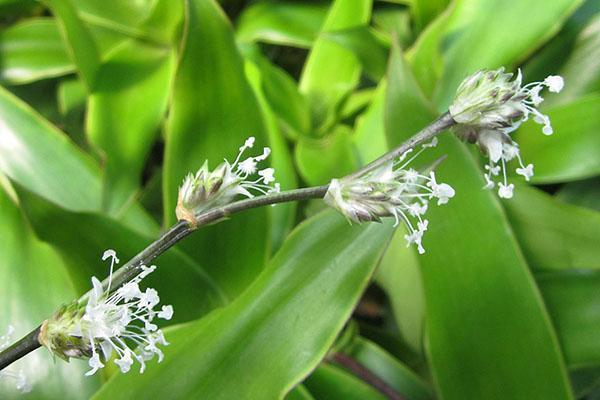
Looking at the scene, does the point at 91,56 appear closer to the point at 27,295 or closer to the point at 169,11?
the point at 169,11

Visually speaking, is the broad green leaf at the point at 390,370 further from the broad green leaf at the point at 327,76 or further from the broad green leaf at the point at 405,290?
the broad green leaf at the point at 327,76

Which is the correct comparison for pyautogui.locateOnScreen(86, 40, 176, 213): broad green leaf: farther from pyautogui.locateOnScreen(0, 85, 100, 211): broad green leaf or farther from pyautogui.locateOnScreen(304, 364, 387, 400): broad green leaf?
pyautogui.locateOnScreen(304, 364, 387, 400): broad green leaf

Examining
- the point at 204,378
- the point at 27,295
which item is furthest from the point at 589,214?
the point at 27,295

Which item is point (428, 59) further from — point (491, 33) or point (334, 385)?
point (334, 385)

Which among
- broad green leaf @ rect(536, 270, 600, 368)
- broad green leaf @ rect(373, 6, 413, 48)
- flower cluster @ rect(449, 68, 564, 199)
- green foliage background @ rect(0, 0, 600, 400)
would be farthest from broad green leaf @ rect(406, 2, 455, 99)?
flower cluster @ rect(449, 68, 564, 199)

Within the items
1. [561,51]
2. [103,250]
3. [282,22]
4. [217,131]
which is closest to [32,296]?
[103,250]

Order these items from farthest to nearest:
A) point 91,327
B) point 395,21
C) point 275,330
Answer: point 395,21 → point 275,330 → point 91,327

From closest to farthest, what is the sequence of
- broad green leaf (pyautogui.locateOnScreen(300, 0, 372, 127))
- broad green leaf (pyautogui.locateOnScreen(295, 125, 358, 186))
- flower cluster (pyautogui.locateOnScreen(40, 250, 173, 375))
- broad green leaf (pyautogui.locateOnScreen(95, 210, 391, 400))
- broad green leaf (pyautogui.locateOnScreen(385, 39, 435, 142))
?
flower cluster (pyautogui.locateOnScreen(40, 250, 173, 375)) < broad green leaf (pyautogui.locateOnScreen(95, 210, 391, 400)) < broad green leaf (pyautogui.locateOnScreen(385, 39, 435, 142)) < broad green leaf (pyautogui.locateOnScreen(295, 125, 358, 186)) < broad green leaf (pyautogui.locateOnScreen(300, 0, 372, 127))
